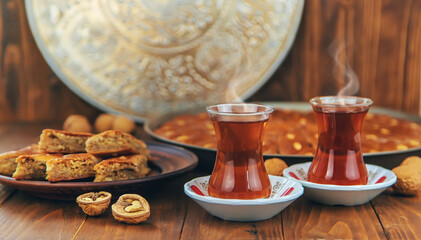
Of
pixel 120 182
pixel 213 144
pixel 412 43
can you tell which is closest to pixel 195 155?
pixel 213 144

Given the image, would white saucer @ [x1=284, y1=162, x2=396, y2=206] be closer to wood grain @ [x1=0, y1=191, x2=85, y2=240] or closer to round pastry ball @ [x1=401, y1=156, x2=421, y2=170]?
round pastry ball @ [x1=401, y1=156, x2=421, y2=170]

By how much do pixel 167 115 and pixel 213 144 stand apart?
442 mm

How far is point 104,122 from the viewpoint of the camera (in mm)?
1857

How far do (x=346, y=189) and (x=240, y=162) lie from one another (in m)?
0.21

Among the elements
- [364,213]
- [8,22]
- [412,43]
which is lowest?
[364,213]

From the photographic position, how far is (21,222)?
100 centimetres

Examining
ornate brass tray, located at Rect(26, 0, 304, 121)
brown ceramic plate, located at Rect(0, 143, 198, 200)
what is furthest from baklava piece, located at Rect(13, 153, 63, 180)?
ornate brass tray, located at Rect(26, 0, 304, 121)

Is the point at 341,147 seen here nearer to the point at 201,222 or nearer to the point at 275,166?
the point at 275,166

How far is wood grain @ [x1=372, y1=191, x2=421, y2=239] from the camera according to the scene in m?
0.95

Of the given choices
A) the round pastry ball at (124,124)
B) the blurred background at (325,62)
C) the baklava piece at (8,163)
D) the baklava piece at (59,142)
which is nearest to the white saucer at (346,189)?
the baklava piece at (59,142)

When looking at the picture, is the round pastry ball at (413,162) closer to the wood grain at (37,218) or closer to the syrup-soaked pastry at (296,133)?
the syrup-soaked pastry at (296,133)

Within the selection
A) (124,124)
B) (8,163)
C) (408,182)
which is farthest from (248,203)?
(124,124)

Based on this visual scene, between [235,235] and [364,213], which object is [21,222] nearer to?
[235,235]

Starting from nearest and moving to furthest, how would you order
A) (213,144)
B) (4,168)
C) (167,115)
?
1. (4,168)
2. (213,144)
3. (167,115)
